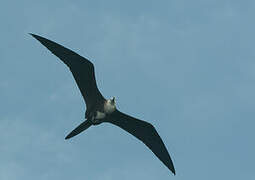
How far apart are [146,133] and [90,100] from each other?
10.5 feet

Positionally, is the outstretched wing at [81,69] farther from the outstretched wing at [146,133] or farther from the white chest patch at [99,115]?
the outstretched wing at [146,133]

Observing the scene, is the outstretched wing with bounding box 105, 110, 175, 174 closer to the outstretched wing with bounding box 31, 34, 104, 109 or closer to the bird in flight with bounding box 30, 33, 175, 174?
the bird in flight with bounding box 30, 33, 175, 174

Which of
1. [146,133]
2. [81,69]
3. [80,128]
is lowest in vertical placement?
[80,128]

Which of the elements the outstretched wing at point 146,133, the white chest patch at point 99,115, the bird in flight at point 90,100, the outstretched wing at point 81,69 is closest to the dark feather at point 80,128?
the bird in flight at point 90,100

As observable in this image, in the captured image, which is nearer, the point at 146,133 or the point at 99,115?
the point at 99,115

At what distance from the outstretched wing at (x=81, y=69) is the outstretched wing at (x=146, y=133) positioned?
1.69 m

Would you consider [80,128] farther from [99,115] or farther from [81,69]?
[81,69]

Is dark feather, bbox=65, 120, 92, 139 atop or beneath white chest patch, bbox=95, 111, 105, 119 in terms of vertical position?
beneath

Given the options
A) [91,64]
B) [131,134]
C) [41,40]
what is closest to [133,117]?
[131,134]

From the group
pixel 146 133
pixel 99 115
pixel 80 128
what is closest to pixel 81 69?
pixel 99 115

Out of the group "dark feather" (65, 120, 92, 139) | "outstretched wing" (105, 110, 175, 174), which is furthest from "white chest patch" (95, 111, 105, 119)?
"outstretched wing" (105, 110, 175, 174)

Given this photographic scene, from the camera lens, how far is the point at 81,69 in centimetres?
3625

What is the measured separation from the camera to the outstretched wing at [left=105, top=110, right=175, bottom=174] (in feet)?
124

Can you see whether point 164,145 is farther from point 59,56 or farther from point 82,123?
point 59,56
